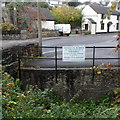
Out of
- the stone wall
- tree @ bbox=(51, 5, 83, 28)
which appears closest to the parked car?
tree @ bbox=(51, 5, 83, 28)

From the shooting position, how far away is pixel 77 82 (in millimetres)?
5809

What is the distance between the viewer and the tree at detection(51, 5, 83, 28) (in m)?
17.4

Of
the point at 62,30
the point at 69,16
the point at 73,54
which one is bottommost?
the point at 73,54

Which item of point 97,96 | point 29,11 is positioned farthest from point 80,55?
point 29,11

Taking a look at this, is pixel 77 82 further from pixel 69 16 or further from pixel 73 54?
pixel 69 16

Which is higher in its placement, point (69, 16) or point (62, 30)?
point (69, 16)

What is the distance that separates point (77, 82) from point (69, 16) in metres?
13.8

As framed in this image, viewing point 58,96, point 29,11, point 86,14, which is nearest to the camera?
point 58,96

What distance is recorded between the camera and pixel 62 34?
2169 cm

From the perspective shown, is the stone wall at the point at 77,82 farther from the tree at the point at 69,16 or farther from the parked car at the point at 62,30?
the parked car at the point at 62,30

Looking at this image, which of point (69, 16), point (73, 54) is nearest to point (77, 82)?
point (73, 54)

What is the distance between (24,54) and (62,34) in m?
15.1

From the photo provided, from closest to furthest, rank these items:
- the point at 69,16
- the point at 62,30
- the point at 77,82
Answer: the point at 77,82, the point at 69,16, the point at 62,30

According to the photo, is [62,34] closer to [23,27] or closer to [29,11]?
[23,27]
